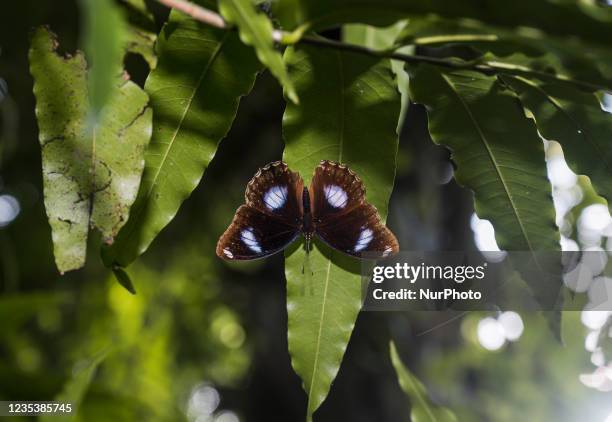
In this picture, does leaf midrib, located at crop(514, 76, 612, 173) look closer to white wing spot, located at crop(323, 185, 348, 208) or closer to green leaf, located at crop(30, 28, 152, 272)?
white wing spot, located at crop(323, 185, 348, 208)

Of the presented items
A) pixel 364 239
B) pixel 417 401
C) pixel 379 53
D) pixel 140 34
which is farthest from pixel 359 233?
pixel 417 401

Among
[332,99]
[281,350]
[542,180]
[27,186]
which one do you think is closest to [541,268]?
[542,180]

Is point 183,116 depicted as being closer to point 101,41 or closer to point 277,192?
point 277,192

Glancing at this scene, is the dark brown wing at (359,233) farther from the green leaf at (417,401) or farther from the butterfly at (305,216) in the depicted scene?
the green leaf at (417,401)

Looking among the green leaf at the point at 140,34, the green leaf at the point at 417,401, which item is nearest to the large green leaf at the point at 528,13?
the green leaf at the point at 140,34

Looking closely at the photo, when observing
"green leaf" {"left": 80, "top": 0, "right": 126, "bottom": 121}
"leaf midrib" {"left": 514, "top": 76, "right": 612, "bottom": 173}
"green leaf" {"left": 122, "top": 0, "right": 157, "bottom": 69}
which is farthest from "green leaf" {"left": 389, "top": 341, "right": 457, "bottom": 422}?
"green leaf" {"left": 80, "top": 0, "right": 126, "bottom": 121}

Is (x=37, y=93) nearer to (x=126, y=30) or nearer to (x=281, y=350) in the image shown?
(x=126, y=30)

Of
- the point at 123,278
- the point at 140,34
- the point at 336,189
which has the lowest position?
the point at 123,278
